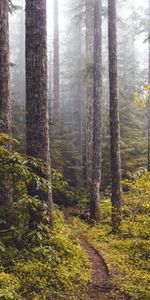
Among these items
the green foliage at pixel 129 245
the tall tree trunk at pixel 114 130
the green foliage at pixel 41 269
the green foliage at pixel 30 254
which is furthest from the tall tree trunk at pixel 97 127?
the green foliage at pixel 41 269

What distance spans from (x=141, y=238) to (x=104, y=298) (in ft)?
12.5

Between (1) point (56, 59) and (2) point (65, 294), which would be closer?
(2) point (65, 294)

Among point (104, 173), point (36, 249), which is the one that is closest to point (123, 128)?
point (104, 173)

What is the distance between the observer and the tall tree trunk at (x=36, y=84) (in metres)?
7.30

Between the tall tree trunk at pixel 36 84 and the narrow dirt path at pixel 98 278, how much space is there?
1904 millimetres

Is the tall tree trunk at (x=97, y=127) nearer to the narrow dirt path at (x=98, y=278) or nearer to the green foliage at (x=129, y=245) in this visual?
the green foliage at (x=129, y=245)

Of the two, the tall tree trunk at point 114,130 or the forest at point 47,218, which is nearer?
the forest at point 47,218

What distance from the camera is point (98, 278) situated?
6535 mm

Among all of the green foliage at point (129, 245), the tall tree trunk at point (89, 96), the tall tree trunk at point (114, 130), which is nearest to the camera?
the green foliage at point (129, 245)

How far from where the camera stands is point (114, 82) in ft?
34.9

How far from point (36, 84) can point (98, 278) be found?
15.2 feet

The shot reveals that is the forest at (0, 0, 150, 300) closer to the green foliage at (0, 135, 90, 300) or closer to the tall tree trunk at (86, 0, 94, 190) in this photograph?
the green foliage at (0, 135, 90, 300)

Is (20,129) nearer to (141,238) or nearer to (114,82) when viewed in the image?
(114,82)

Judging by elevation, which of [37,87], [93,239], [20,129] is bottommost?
[93,239]
